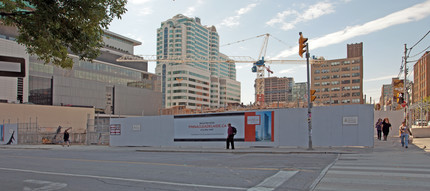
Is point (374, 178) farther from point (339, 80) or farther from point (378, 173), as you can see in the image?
point (339, 80)

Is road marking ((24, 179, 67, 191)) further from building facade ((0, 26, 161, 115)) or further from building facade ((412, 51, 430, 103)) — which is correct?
building facade ((412, 51, 430, 103))

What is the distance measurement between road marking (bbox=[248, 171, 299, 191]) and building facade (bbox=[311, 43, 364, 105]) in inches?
5423

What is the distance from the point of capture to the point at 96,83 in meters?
90.6

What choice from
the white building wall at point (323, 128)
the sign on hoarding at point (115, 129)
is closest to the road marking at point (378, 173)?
the white building wall at point (323, 128)

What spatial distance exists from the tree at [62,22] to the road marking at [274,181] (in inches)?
235

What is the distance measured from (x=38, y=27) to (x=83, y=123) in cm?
7218

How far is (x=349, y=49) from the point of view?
15212 centimetres

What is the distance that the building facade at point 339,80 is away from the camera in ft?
467

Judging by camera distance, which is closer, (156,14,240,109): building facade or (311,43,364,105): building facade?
(311,43,364,105): building facade

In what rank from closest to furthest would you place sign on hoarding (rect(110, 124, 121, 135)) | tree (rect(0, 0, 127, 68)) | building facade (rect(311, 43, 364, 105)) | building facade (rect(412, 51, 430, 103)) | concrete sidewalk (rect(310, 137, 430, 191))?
1. concrete sidewalk (rect(310, 137, 430, 191))
2. tree (rect(0, 0, 127, 68))
3. sign on hoarding (rect(110, 124, 121, 135))
4. building facade (rect(412, 51, 430, 103))
5. building facade (rect(311, 43, 364, 105))

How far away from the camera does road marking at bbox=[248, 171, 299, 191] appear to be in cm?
779

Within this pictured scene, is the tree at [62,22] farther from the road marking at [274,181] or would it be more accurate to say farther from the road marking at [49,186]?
the road marking at [274,181]

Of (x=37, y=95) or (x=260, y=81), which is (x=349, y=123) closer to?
(x=37, y=95)

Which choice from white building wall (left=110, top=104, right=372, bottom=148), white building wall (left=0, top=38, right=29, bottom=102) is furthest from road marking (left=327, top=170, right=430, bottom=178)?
white building wall (left=0, top=38, right=29, bottom=102)
